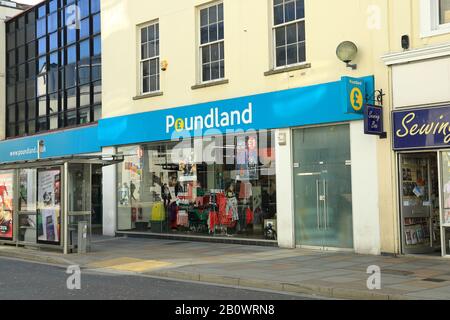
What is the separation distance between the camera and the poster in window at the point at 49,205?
1525 cm

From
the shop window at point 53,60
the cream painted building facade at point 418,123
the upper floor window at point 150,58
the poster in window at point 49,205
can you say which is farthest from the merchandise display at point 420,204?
the shop window at point 53,60

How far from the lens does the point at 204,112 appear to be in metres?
17.0

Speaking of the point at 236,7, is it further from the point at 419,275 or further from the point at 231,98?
the point at 419,275

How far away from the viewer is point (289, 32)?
15359mm

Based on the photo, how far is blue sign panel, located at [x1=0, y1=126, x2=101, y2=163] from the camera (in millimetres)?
21219

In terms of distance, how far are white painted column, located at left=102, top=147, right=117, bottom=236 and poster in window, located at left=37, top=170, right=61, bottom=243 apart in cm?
443

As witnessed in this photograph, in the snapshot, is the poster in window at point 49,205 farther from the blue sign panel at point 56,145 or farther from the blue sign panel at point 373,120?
the blue sign panel at point 373,120

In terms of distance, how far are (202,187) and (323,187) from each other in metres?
4.35

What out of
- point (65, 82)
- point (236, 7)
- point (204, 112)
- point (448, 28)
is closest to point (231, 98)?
point (204, 112)

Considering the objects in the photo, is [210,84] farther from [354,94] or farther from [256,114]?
[354,94]

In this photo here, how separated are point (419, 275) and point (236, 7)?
9.42 m

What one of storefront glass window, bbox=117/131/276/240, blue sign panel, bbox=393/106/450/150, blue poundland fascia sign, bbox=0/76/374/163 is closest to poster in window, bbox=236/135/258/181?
storefront glass window, bbox=117/131/276/240

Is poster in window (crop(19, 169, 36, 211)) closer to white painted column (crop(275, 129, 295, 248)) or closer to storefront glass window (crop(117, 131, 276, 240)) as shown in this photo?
storefront glass window (crop(117, 131, 276, 240))

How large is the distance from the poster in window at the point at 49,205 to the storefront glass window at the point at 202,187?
408 centimetres
